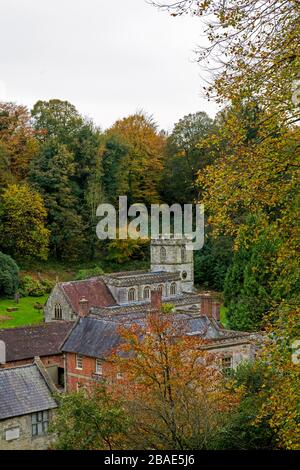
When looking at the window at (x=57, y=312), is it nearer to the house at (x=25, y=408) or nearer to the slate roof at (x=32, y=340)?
the slate roof at (x=32, y=340)

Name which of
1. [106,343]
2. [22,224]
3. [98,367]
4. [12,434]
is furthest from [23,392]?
[22,224]

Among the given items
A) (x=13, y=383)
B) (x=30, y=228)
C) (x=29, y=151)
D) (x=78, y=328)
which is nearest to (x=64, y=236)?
(x=30, y=228)

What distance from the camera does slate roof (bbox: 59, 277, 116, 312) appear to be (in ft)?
161

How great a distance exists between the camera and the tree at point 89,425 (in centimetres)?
1742

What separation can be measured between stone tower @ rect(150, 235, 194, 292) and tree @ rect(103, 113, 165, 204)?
15972 mm

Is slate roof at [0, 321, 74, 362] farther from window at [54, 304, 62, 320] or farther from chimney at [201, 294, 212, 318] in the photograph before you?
chimney at [201, 294, 212, 318]

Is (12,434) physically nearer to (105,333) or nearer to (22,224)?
(105,333)

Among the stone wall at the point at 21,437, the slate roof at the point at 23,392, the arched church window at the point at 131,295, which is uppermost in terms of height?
the arched church window at the point at 131,295

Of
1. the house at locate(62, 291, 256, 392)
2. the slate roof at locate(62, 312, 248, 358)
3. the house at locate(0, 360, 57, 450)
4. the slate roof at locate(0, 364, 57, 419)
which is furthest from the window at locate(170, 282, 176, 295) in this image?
the house at locate(0, 360, 57, 450)

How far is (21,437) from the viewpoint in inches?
1049

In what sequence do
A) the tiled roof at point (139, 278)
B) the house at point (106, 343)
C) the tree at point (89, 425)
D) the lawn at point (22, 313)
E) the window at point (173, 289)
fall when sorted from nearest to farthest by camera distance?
the tree at point (89, 425), the house at point (106, 343), the lawn at point (22, 313), the tiled roof at point (139, 278), the window at point (173, 289)

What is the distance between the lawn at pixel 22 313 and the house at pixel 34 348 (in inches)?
324

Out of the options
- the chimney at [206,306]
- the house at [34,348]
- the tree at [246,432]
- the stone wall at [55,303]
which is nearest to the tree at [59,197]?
the stone wall at [55,303]
